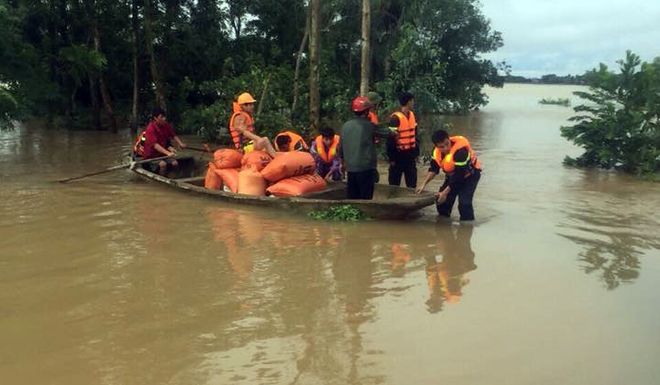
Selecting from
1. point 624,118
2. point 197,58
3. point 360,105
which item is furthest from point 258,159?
point 197,58

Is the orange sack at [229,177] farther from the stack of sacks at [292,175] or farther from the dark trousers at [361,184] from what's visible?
the dark trousers at [361,184]

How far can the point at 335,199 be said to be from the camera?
805 centimetres

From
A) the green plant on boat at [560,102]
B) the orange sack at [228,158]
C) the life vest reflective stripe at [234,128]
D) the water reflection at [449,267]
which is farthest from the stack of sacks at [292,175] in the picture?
the green plant on boat at [560,102]

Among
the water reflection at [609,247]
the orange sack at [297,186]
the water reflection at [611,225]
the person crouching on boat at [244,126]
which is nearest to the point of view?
the water reflection at [609,247]

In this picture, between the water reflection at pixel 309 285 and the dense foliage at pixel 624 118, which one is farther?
the dense foliage at pixel 624 118

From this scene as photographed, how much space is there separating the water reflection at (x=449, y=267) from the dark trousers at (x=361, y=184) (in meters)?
0.99

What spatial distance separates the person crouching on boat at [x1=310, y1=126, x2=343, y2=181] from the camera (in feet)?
27.5

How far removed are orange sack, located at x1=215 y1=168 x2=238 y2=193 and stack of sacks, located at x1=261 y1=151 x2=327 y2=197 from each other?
601mm

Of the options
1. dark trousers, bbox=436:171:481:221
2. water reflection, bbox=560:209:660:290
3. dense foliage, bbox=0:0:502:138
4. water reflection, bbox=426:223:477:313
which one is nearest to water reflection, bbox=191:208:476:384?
water reflection, bbox=426:223:477:313

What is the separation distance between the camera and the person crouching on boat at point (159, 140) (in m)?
9.94

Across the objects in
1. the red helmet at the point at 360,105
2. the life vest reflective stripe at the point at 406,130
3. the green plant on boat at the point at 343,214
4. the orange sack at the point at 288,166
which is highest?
the red helmet at the point at 360,105

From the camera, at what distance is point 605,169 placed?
12820mm

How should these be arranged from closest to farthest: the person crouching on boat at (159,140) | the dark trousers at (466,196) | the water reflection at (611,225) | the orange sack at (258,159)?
1. the water reflection at (611,225)
2. the dark trousers at (466,196)
3. the orange sack at (258,159)
4. the person crouching on boat at (159,140)

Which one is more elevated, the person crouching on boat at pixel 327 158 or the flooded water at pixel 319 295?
the person crouching on boat at pixel 327 158
